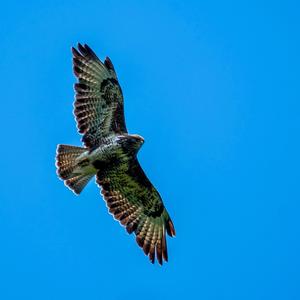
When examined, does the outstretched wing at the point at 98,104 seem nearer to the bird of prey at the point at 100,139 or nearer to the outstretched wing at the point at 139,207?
the bird of prey at the point at 100,139

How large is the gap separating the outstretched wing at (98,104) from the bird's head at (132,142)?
0.35 m

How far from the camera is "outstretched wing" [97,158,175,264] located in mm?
15180

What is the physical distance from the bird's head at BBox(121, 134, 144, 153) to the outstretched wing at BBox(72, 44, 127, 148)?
1.15 ft

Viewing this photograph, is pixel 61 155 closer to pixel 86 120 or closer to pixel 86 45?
pixel 86 120

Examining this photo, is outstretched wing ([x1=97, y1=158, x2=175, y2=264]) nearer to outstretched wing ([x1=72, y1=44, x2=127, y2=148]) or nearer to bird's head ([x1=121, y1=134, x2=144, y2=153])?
bird's head ([x1=121, y1=134, x2=144, y2=153])

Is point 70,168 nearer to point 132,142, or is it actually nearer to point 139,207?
point 132,142

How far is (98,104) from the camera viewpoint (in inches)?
582

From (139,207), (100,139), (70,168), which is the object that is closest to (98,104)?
(100,139)

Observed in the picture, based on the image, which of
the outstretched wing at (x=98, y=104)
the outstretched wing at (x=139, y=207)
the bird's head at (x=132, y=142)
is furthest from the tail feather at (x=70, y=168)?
the bird's head at (x=132, y=142)

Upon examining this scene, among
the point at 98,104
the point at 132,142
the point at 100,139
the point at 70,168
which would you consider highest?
the point at 98,104

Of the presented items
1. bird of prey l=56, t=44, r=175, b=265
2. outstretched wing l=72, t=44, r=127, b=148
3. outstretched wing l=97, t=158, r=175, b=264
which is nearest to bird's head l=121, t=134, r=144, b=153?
bird of prey l=56, t=44, r=175, b=265

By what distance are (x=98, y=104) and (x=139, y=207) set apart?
2012mm

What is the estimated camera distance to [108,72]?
14.8 meters

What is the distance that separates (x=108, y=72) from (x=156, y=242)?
3.01m
